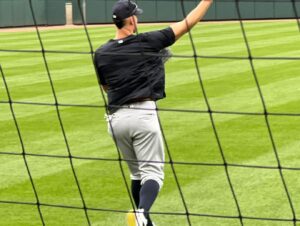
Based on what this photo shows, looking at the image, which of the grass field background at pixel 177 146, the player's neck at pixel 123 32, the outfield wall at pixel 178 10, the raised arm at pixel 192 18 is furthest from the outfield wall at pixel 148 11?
the raised arm at pixel 192 18

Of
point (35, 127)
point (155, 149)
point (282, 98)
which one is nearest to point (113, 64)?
point (155, 149)

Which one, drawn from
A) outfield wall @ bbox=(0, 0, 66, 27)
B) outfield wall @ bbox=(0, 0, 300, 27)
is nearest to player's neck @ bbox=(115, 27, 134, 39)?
outfield wall @ bbox=(0, 0, 300, 27)

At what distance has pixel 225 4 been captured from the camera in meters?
41.8

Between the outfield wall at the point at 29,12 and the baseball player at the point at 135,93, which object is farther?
the outfield wall at the point at 29,12

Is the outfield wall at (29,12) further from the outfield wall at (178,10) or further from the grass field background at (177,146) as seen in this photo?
the grass field background at (177,146)

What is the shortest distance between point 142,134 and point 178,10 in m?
36.1

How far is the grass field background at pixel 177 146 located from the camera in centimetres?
769

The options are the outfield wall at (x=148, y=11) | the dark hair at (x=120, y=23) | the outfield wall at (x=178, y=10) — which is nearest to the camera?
the dark hair at (x=120, y=23)

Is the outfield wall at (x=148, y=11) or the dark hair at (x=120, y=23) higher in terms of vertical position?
the dark hair at (x=120, y=23)

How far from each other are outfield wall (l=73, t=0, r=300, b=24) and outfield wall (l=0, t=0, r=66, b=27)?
5.23ft

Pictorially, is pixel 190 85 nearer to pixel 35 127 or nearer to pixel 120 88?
pixel 35 127

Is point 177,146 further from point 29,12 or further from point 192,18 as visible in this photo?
point 29,12

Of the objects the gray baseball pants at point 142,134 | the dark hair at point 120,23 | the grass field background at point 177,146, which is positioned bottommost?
the grass field background at point 177,146

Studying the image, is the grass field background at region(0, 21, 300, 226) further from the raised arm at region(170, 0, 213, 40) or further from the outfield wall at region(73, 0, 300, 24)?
the outfield wall at region(73, 0, 300, 24)
